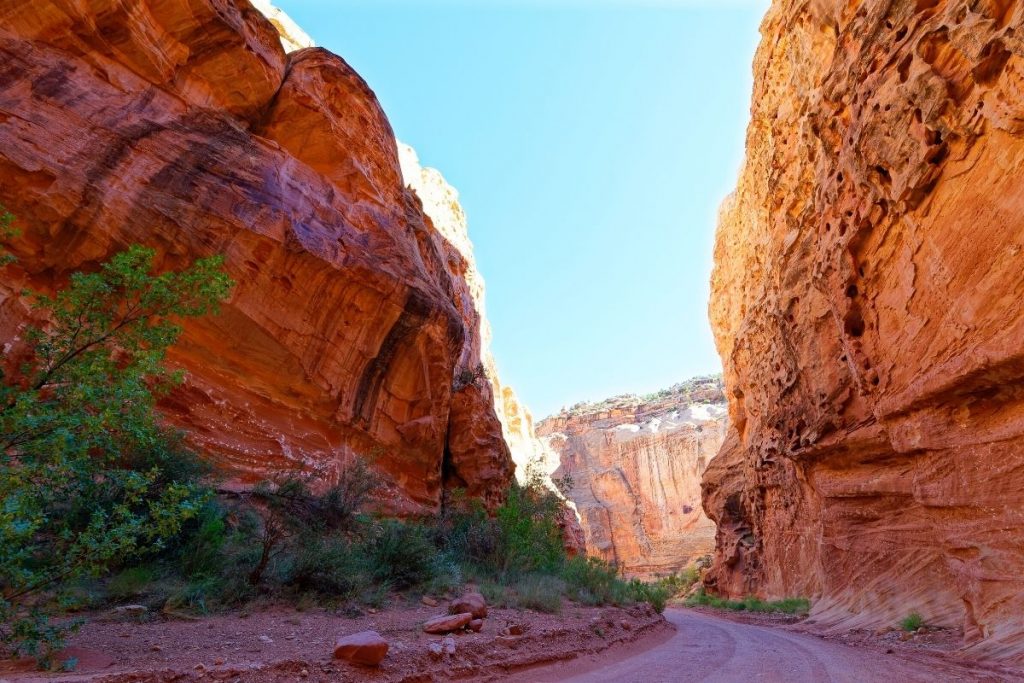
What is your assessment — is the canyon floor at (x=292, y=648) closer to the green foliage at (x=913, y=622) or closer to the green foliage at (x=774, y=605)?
the green foliage at (x=913, y=622)

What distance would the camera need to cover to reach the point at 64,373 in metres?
4.88

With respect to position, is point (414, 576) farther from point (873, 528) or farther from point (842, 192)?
point (842, 192)

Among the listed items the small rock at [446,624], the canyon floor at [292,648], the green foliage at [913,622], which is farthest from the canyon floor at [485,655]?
the green foliage at [913,622]

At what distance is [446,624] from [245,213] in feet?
31.6

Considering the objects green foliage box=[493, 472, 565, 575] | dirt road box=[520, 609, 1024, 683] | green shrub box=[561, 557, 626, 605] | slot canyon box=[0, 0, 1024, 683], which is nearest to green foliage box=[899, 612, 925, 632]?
slot canyon box=[0, 0, 1024, 683]

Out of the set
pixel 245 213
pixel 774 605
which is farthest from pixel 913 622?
pixel 245 213

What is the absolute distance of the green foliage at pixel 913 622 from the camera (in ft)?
32.9

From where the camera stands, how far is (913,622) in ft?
33.1

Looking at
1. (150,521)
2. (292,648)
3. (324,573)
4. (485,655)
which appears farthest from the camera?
(150,521)

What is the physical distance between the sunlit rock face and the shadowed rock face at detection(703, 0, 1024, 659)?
3974cm

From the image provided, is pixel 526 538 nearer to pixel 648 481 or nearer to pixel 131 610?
pixel 131 610

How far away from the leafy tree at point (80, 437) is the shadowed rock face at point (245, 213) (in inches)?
204

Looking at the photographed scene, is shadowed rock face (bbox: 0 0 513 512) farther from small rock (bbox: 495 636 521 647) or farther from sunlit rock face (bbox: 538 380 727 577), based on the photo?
sunlit rock face (bbox: 538 380 727 577)

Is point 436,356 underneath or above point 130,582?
above
